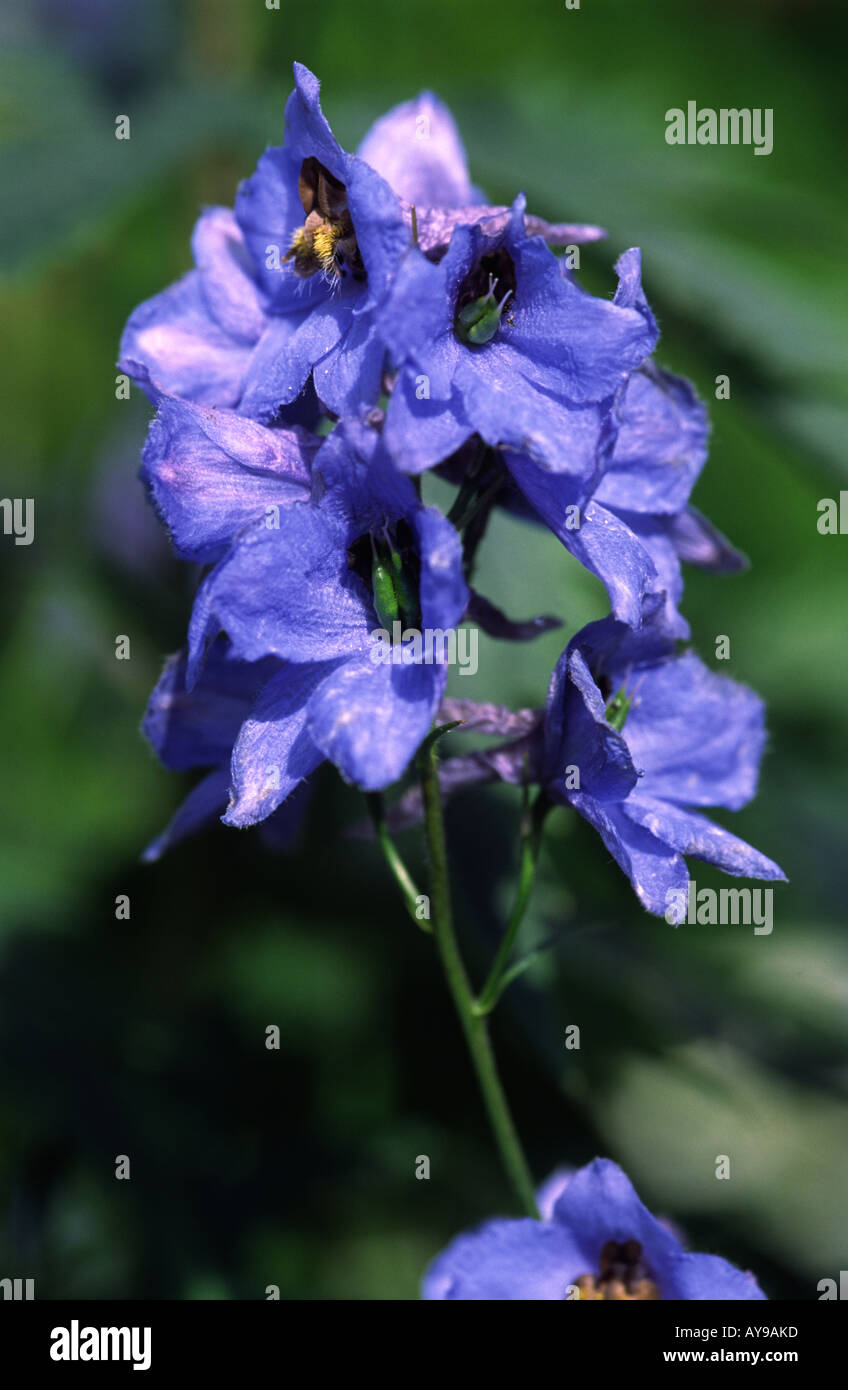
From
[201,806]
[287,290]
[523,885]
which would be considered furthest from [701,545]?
[201,806]

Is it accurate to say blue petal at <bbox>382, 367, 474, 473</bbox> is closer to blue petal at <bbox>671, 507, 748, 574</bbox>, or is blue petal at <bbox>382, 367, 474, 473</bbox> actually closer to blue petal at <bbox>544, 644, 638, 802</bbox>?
blue petal at <bbox>544, 644, 638, 802</bbox>

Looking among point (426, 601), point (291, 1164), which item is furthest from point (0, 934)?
point (426, 601)

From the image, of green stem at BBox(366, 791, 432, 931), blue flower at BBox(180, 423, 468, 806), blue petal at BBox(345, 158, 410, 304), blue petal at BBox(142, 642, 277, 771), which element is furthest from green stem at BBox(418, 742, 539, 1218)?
blue petal at BBox(345, 158, 410, 304)

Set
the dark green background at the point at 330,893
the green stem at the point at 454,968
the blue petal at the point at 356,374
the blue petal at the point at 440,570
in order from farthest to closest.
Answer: the dark green background at the point at 330,893
the green stem at the point at 454,968
the blue petal at the point at 356,374
the blue petal at the point at 440,570

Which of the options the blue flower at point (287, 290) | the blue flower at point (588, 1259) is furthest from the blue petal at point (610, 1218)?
the blue flower at point (287, 290)

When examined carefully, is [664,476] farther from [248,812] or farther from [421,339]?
[248,812]

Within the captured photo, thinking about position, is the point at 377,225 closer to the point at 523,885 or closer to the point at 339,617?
the point at 339,617

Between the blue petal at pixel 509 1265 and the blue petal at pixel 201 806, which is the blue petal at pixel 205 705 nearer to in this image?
the blue petal at pixel 201 806

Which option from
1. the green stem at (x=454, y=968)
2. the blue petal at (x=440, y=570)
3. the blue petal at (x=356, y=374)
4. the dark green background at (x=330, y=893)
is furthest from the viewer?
the dark green background at (x=330, y=893)
